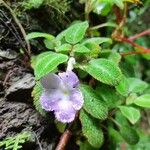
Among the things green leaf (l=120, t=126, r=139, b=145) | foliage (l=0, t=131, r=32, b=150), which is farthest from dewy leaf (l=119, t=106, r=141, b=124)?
foliage (l=0, t=131, r=32, b=150)

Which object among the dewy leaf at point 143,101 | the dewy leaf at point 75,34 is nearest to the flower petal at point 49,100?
the dewy leaf at point 75,34

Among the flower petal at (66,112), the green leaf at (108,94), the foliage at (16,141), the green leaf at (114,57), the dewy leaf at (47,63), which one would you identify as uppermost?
the dewy leaf at (47,63)

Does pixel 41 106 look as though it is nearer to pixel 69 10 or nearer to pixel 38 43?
pixel 38 43

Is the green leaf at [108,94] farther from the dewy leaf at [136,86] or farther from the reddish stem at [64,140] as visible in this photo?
the reddish stem at [64,140]

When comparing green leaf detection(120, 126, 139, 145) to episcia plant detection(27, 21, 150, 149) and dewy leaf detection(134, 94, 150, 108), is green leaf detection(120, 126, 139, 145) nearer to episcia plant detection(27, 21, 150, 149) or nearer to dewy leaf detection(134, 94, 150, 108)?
episcia plant detection(27, 21, 150, 149)

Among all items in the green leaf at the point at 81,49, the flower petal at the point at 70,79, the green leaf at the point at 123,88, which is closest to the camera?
the flower petal at the point at 70,79

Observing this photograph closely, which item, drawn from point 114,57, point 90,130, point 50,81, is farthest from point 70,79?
point 114,57

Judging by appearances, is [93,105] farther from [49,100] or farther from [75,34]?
[75,34]

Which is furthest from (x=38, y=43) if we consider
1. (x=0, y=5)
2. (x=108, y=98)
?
(x=108, y=98)
